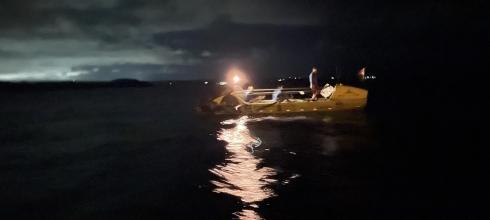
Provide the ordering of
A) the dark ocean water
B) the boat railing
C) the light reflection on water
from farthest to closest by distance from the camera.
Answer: the boat railing
the light reflection on water
the dark ocean water

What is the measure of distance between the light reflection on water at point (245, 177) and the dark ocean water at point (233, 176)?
4 centimetres

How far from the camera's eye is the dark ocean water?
11384mm

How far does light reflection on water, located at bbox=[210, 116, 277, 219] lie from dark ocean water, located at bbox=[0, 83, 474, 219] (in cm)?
4

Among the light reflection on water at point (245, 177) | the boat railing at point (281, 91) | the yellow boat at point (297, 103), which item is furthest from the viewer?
the boat railing at point (281, 91)

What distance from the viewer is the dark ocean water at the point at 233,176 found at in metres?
11.4

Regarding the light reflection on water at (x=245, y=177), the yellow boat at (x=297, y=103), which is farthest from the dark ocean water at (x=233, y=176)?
the yellow boat at (x=297, y=103)

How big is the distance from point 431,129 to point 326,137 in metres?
8.19

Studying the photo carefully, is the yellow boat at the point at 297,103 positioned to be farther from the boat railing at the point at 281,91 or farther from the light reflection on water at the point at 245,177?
the light reflection on water at the point at 245,177

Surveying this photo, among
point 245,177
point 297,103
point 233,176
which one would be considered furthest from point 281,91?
point 245,177

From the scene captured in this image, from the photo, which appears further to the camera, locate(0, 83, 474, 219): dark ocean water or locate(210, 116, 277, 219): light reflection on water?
locate(210, 116, 277, 219): light reflection on water

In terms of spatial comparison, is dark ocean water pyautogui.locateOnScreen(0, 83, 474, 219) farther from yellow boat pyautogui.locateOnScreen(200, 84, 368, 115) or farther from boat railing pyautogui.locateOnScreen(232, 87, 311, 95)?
boat railing pyautogui.locateOnScreen(232, 87, 311, 95)

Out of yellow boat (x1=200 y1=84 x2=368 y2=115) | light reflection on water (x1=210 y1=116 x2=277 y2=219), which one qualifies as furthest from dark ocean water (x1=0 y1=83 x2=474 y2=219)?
yellow boat (x1=200 y1=84 x2=368 y2=115)

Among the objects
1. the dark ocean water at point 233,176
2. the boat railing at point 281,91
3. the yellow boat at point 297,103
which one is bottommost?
the dark ocean water at point 233,176

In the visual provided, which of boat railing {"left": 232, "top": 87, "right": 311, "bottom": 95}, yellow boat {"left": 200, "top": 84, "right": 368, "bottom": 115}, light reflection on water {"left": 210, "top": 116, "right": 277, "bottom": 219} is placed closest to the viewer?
light reflection on water {"left": 210, "top": 116, "right": 277, "bottom": 219}
